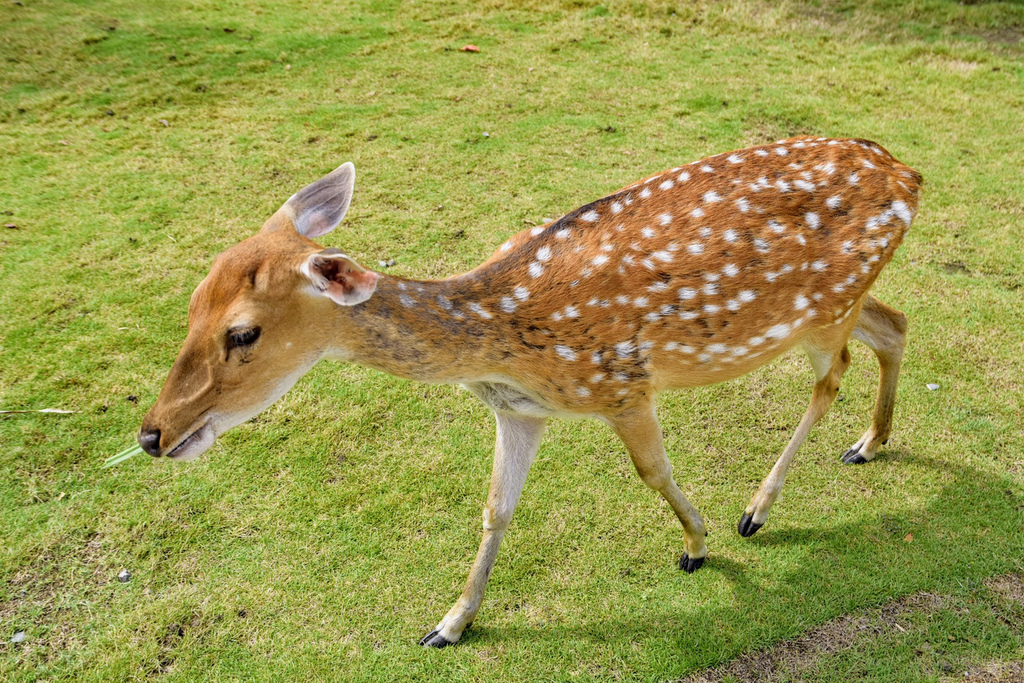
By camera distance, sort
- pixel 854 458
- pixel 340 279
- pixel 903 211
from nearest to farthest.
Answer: pixel 340 279
pixel 903 211
pixel 854 458

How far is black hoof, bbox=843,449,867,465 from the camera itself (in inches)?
140

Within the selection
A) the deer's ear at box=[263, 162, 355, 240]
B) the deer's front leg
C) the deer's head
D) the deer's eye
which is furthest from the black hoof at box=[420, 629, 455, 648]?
the deer's ear at box=[263, 162, 355, 240]

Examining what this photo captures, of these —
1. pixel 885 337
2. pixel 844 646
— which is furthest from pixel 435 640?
pixel 885 337

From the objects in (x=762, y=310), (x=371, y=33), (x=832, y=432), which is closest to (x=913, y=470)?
(x=832, y=432)

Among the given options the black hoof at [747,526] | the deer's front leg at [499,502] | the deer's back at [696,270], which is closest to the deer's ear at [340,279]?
Answer: the deer's back at [696,270]

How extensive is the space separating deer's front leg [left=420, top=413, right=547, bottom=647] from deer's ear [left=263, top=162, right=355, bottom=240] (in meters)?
0.97

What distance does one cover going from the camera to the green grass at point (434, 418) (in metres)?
2.94

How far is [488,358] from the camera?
8.34 feet

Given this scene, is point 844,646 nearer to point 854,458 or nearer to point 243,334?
point 854,458

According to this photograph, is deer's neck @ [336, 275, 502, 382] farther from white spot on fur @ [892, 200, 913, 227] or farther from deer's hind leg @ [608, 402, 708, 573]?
white spot on fur @ [892, 200, 913, 227]

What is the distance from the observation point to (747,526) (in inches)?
128

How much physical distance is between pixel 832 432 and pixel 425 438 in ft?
6.80

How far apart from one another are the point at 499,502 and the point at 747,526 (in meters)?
1.16

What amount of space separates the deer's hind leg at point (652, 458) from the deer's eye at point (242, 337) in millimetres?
1309
